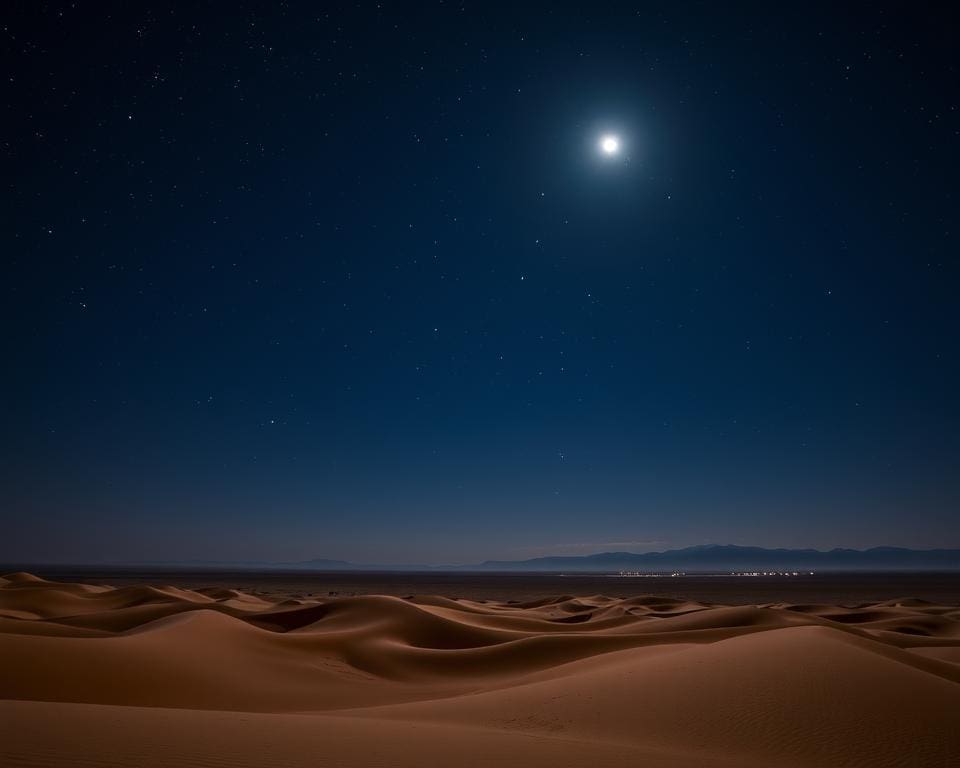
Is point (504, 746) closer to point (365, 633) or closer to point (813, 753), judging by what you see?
point (813, 753)

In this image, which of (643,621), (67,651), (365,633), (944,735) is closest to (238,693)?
(67,651)

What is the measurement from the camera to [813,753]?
18.9ft

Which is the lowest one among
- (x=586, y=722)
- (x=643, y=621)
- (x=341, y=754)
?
(x=643, y=621)

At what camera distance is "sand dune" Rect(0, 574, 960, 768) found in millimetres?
4977

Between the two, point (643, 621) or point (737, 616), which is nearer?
point (737, 616)

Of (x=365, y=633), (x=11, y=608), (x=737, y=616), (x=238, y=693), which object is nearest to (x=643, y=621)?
(x=737, y=616)

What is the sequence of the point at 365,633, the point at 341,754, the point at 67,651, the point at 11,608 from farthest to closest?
the point at 11,608 → the point at 365,633 → the point at 67,651 → the point at 341,754

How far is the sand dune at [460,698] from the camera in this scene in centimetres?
498

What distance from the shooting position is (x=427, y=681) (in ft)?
40.9

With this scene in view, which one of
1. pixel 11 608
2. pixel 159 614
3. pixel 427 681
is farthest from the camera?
pixel 11 608

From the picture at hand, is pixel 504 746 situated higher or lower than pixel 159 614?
higher

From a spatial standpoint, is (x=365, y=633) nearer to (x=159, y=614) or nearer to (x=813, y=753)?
(x=159, y=614)

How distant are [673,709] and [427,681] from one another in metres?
6.70

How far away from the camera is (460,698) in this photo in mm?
8648
